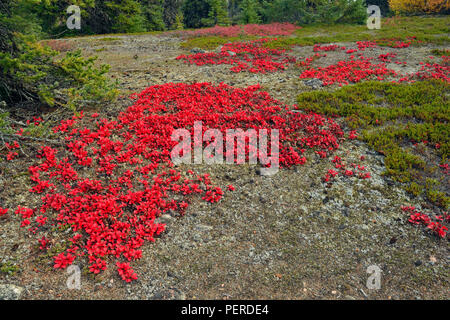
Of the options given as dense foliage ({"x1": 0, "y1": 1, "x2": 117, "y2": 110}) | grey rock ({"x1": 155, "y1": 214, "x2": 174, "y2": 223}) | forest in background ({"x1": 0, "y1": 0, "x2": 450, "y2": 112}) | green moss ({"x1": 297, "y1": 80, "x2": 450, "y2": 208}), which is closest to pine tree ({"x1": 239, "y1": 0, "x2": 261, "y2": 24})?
forest in background ({"x1": 0, "y1": 0, "x2": 450, "y2": 112})

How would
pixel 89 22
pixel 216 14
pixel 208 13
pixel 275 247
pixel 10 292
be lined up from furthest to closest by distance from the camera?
pixel 216 14 → pixel 208 13 → pixel 89 22 → pixel 275 247 → pixel 10 292

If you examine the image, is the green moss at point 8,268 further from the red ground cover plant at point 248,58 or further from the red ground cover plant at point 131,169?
the red ground cover plant at point 248,58

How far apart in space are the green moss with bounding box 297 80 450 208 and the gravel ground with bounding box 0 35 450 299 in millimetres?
666

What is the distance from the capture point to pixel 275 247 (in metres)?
6.66

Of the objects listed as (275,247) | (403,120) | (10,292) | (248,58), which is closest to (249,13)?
(248,58)

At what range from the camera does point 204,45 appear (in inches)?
1085

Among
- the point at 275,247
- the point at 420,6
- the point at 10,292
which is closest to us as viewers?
the point at 10,292

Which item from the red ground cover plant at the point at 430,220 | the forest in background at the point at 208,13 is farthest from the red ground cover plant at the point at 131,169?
the forest in background at the point at 208,13

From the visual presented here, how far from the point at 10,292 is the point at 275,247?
592cm

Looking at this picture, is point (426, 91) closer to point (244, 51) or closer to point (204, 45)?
point (244, 51)

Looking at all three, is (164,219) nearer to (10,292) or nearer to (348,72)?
(10,292)

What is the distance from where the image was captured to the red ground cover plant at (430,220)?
22.2ft

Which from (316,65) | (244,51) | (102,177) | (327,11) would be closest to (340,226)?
(102,177)

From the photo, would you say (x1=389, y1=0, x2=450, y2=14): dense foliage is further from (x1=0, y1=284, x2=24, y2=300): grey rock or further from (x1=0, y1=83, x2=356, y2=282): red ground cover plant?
(x1=0, y1=284, x2=24, y2=300): grey rock
